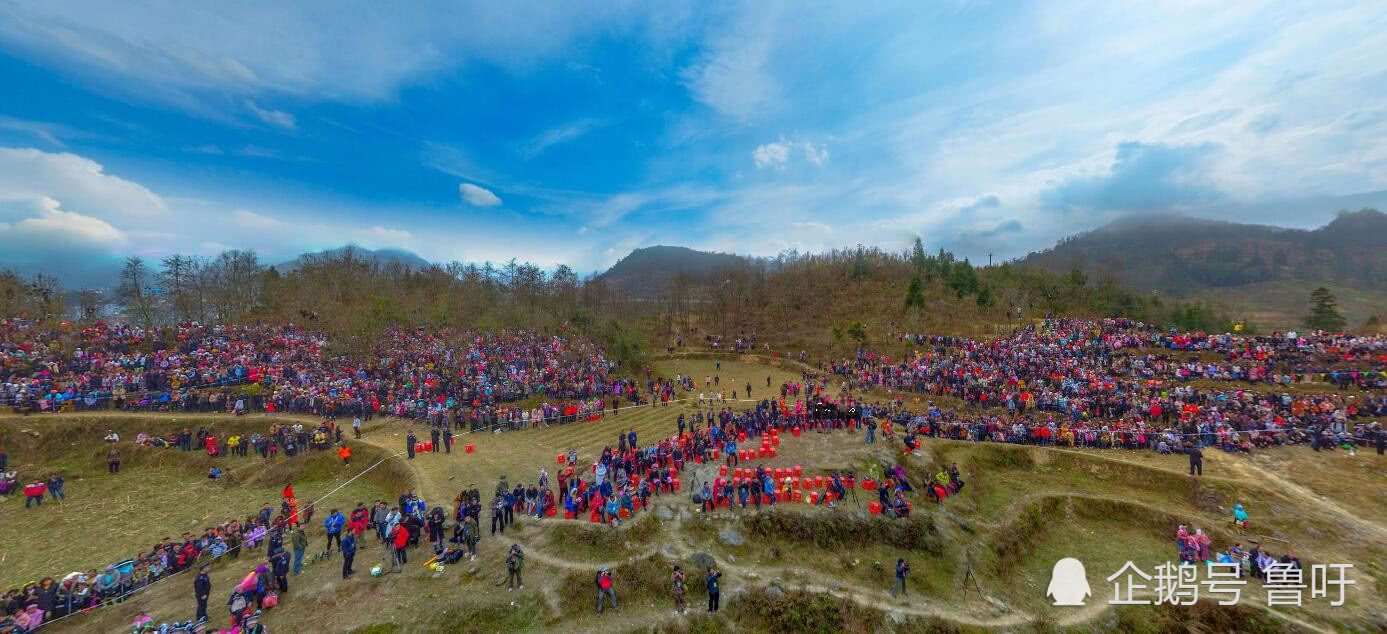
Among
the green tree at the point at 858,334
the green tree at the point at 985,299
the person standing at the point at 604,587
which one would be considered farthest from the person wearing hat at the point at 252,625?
the green tree at the point at 985,299

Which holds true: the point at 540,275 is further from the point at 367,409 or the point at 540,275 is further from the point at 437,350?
the point at 367,409

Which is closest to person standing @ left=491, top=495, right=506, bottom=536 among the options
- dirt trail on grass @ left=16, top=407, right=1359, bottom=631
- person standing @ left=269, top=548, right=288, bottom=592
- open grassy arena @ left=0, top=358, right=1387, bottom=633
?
dirt trail on grass @ left=16, top=407, right=1359, bottom=631

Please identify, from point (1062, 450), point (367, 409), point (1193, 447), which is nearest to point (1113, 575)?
point (1062, 450)

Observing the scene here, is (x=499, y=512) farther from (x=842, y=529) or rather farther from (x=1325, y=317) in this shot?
(x=1325, y=317)

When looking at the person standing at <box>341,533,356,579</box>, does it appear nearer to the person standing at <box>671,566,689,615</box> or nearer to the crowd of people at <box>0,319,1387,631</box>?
the crowd of people at <box>0,319,1387,631</box>

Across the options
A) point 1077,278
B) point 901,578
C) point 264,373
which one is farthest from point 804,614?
point 1077,278

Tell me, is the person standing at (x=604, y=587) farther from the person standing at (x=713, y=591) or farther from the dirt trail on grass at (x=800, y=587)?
the person standing at (x=713, y=591)

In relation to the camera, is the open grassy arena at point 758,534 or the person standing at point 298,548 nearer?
the open grassy arena at point 758,534
